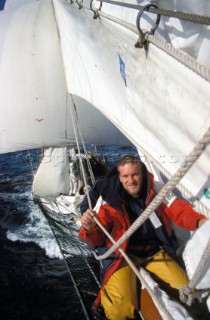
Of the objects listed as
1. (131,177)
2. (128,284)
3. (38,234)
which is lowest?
(38,234)

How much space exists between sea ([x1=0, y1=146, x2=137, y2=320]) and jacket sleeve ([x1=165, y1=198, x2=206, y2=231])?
4.65 feet

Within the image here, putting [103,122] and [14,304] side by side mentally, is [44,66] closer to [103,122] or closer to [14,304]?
[103,122]

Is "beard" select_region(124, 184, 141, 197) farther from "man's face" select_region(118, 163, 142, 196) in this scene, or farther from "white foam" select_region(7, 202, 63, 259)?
"white foam" select_region(7, 202, 63, 259)

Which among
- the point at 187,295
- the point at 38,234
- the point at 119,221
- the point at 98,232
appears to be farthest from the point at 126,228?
the point at 38,234

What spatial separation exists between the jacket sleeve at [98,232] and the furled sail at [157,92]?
2.91ft

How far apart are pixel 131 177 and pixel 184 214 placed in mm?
545

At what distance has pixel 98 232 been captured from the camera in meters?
2.21

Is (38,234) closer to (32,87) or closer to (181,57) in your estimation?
(32,87)

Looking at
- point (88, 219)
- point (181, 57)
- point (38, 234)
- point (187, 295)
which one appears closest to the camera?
point (181, 57)

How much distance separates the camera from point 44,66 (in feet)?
17.7

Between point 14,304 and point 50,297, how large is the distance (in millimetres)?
500

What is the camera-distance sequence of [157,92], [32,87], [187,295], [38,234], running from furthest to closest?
[32,87]
[38,234]
[187,295]
[157,92]

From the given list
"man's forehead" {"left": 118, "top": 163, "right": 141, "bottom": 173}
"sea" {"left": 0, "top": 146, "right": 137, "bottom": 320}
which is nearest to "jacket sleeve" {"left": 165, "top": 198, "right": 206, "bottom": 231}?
"man's forehead" {"left": 118, "top": 163, "right": 141, "bottom": 173}

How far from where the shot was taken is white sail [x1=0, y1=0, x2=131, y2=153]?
214 inches
